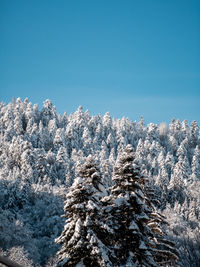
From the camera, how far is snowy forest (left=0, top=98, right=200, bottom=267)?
1497 cm

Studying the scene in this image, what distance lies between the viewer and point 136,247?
14.8 m

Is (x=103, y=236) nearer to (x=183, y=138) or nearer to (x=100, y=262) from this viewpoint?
(x=100, y=262)

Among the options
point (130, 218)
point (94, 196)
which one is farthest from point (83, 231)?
point (130, 218)

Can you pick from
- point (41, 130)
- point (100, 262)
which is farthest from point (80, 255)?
point (41, 130)

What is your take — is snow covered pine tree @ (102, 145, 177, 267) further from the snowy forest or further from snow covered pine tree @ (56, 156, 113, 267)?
snow covered pine tree @ (56, 156, 113, 267)

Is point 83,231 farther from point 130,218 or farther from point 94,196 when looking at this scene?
point 130,218

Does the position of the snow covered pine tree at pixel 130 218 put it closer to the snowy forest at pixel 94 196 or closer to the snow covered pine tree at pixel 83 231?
the snowy forest at pixel 94 196

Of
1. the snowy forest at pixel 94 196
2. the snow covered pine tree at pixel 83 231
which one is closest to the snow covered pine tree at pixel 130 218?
the snowy forest at pixel 94 196

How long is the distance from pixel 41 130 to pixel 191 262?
113 metres

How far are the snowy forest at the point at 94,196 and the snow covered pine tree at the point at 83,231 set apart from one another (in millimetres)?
48

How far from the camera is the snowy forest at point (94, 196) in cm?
1497

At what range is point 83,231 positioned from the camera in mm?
14758

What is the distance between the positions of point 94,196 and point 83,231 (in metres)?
1.81

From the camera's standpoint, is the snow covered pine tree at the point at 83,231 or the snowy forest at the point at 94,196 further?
the snowy forest at the point at 94,196
